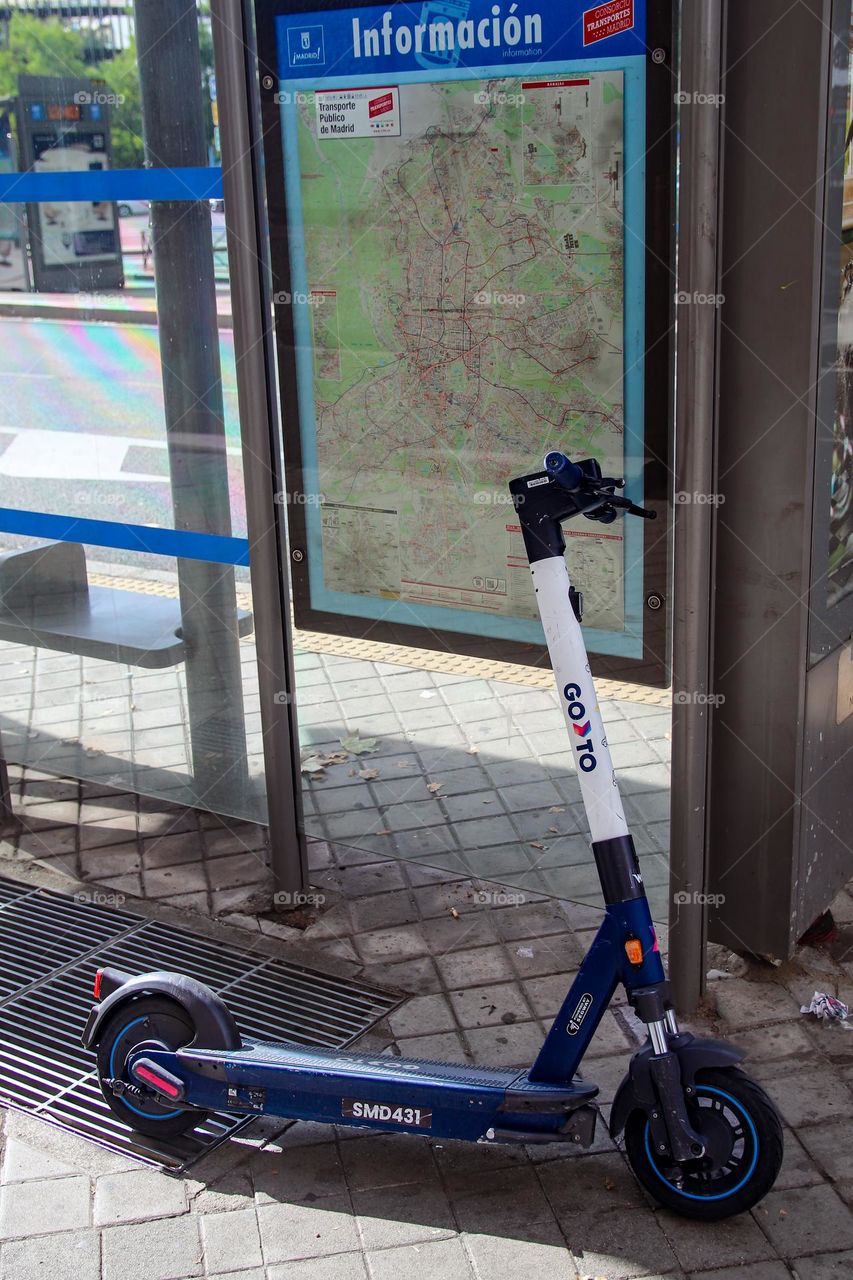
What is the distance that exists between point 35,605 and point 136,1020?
2283mm

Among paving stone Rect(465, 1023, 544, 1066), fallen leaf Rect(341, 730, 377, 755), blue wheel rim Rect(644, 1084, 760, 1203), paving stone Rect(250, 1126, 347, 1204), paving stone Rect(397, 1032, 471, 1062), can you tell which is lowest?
paving stone Rect(250, 1126, 347, 1204)

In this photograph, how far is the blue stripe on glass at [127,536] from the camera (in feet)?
15.0

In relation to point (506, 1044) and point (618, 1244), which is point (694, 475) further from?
point (618, 1244)

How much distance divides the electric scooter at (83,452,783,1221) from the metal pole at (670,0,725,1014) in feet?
1.76

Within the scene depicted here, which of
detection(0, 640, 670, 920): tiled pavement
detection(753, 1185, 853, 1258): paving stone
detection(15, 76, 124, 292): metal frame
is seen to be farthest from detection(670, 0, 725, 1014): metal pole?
detection(15, 76, 124, 292): metal frame

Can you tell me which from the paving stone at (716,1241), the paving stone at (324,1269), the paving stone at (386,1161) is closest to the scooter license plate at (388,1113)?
the paving stone at (386,1161)

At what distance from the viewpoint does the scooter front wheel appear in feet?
9.93

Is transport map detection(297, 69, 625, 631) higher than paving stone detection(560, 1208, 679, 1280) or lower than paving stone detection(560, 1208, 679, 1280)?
higher

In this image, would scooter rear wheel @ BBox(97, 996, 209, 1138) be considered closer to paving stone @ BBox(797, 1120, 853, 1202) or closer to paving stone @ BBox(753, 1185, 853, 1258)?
paving stone @ BBox(753, 1185, 853, 1258)

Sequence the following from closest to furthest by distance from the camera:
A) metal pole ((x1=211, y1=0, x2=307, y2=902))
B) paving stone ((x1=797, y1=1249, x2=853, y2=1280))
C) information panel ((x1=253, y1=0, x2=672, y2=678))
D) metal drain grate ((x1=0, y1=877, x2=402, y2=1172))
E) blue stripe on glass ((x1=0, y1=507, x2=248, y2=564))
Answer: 1. paving stone ((x1=797, y1=1249, x2=853, y2=1280))
2. metal drain grate ((x1=0, y1=877, x2=402, y2=1172))
3. information panel ((x1=253, y1=0, x2=672, y2=678))
4. metal pole ((x1=211, y1=0, x2=307, y2=902))
5. blue stripe on glass ((x1=0, y1=507, x2=248, y2=564))

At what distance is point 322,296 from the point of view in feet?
14.0

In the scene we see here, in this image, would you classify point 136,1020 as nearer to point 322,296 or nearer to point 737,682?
point 737,682

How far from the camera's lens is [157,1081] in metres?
3.39

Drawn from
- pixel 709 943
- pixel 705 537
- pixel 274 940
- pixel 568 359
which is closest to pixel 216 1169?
pixel 274 940
